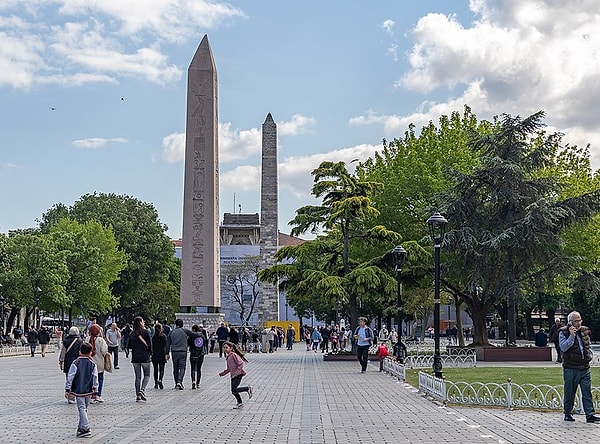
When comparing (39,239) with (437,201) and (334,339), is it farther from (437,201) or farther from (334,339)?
(437,201)

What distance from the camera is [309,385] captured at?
23.4 m

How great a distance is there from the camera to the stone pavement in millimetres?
12469

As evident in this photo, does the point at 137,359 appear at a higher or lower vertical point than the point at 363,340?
lower

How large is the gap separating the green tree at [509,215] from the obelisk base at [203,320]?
1066 cm

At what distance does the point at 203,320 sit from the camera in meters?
41.4

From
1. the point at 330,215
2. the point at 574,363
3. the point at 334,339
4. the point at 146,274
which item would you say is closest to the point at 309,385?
the point at 574,363

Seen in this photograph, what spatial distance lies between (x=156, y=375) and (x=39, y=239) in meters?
41.9

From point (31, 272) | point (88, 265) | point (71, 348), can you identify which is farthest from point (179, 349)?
point (88, 265)

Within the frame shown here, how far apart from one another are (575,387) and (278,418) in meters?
4.67

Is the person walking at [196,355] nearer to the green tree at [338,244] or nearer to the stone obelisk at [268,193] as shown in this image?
the green tree at [338,244]

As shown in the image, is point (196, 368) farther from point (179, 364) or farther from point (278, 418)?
point (278, 418)

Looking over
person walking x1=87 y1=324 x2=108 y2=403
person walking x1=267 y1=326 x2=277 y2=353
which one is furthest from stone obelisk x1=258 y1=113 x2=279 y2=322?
person walking x1=87 y1=324 x2=108 y2=403

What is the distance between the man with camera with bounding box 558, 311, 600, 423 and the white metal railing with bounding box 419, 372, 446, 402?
12.2 feet

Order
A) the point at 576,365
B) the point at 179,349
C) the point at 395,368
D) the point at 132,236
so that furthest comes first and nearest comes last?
the point at 132,236
the point at 395,368
the point at 179,349
the point at 576,365
